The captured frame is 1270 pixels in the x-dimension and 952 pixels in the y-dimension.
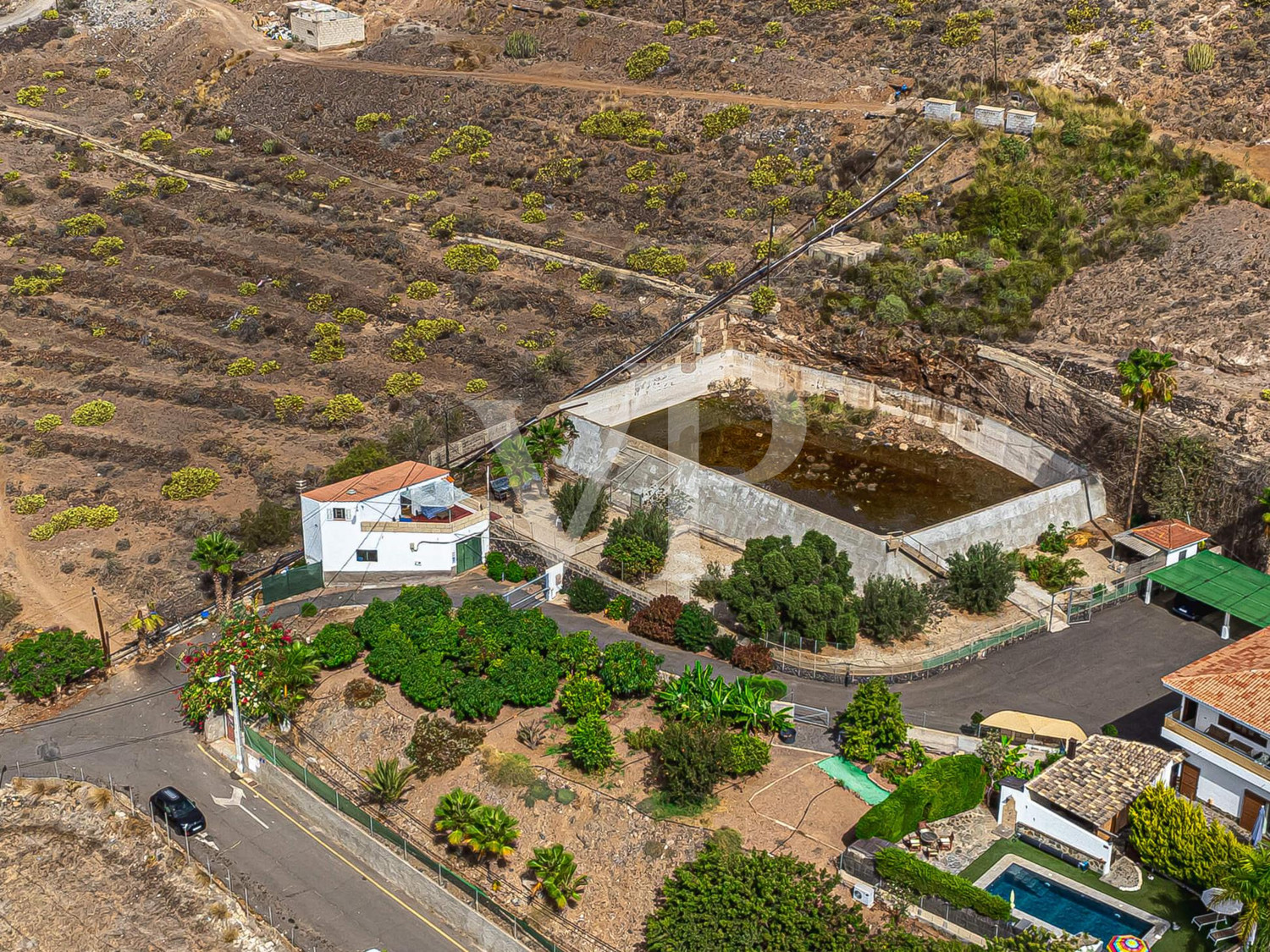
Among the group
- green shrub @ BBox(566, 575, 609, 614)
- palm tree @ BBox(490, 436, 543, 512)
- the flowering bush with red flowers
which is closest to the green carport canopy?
green shrub @ BBox(566, 575, 609, 614)

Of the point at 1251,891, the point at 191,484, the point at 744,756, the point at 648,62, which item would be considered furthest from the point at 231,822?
the point at 648,62

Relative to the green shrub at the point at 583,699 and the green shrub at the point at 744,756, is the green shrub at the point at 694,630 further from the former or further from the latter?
the green shrub at the point at 744,756


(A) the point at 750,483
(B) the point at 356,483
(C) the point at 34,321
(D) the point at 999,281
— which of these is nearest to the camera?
(B) the point at 356,483

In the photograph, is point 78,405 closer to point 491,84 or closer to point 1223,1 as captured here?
point 491,84

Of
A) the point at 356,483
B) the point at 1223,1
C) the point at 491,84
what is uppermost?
the point at 1223,1

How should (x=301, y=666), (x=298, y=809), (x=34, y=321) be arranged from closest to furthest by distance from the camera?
1. (x=298, y=809)
2. (x=301, y=666)
3. (x=34, y=321)

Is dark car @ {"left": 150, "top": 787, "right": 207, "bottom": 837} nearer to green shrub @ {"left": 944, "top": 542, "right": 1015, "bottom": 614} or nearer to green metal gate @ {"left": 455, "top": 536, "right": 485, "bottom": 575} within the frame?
green metal gate @ {"left": 455, "top": 536, "right": 485, "bottom": 575}

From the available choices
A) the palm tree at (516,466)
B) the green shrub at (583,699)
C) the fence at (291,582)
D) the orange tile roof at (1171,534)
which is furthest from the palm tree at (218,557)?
the orange tile roof at (1171,534)

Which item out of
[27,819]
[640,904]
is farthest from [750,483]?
[27,819]

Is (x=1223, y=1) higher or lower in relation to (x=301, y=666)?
higher
